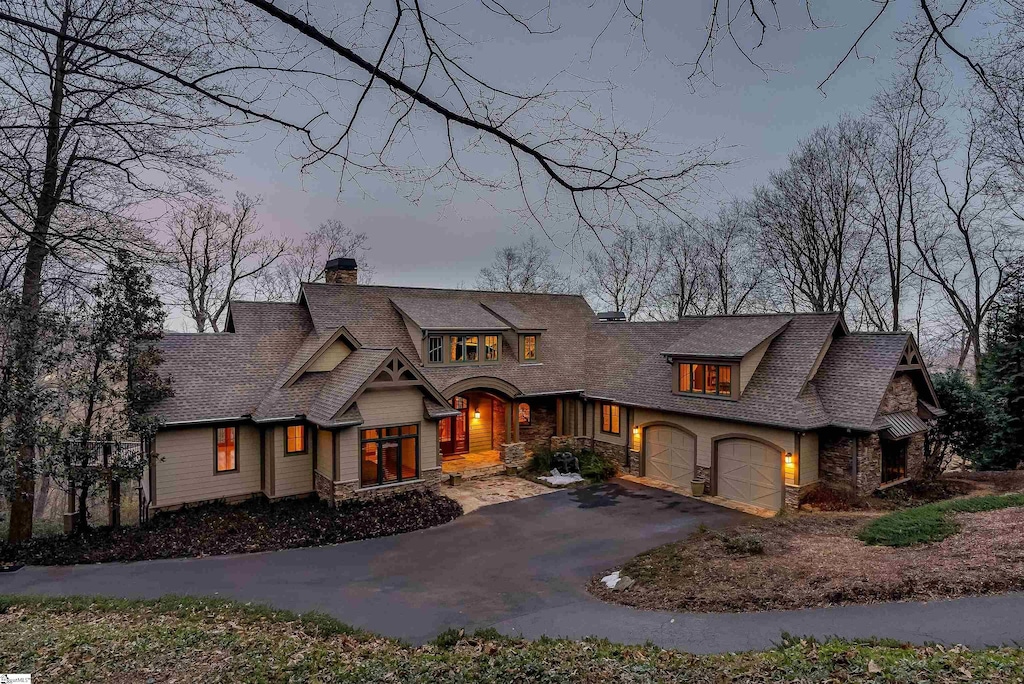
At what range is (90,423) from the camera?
13.0 metres

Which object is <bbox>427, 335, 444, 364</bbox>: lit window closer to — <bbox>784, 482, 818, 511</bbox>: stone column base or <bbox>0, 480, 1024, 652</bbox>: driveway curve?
<bbox>0, 480, 1024, 652</bbox>: driveway curve

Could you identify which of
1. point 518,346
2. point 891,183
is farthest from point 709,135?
point 891,183

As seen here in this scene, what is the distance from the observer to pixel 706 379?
17703 millimetres

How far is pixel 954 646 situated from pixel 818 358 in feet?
38.7

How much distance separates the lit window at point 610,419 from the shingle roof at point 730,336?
11.6 feet

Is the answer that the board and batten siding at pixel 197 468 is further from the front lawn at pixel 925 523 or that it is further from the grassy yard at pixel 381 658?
the front lawn at pixel 925 523

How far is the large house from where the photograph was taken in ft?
48.9

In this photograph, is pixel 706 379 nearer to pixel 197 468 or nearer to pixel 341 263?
pixel 341 263

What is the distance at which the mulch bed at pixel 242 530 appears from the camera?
11789mm

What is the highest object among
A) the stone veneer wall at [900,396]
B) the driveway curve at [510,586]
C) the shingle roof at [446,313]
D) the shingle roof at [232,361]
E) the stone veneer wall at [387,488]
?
the shingle roof at [446,313]

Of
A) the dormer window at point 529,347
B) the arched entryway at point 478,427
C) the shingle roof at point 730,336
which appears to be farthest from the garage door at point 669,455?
the dormer window at point 529,347

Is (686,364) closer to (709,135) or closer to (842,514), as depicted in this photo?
(842,514)

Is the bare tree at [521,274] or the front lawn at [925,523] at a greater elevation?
the bare tree at [521,274]

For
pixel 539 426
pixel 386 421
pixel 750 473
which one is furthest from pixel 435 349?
pixel 750 473
